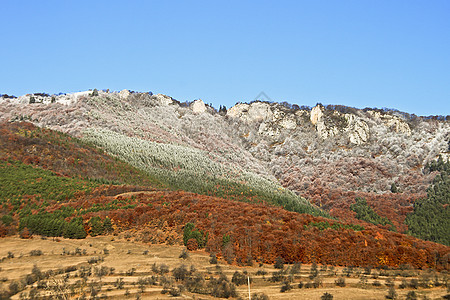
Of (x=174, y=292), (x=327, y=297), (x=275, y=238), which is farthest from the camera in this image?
(x=275, y=238)

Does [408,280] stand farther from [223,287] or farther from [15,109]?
[15,109]

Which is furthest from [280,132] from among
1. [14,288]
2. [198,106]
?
[14,288]

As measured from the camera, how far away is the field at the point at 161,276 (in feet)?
84.5

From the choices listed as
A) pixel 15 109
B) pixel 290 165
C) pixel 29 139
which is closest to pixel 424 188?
pixel 290 165

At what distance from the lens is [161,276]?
2912 centimetres

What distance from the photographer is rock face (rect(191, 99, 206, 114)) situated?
190m

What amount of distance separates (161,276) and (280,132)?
151305mm

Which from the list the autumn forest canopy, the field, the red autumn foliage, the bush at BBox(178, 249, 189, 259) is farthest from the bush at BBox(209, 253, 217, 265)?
the bush at BBox(178, 249, 189, 259)

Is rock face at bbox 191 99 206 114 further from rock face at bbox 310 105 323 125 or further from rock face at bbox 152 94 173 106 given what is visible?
rock face at bbox 310 105 323 125

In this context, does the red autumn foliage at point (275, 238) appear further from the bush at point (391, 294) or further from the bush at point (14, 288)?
the bush at point (14, 288)

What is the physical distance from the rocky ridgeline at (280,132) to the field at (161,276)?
263 feet

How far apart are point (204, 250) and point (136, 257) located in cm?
658

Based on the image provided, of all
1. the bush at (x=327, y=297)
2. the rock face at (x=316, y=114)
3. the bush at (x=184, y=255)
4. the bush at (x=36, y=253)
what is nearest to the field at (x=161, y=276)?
the bush at (x=36, y=253)

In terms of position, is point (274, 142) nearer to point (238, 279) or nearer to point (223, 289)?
point (238, 279)
